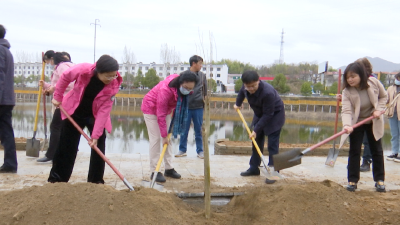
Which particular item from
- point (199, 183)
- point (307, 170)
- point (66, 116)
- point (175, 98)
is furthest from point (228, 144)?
point (66, 116)

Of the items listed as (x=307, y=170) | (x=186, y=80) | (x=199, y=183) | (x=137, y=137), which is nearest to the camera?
(x=186, y=80)

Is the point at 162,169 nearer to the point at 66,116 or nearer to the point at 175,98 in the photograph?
the point at 175,98

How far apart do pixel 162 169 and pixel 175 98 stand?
147 centimetres

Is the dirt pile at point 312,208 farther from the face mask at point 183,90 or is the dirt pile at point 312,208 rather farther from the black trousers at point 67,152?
the black trousers at point 67,152

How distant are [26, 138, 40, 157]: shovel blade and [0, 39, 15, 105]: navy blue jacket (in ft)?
3.69

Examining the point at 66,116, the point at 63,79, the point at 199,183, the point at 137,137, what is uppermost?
the point at 63,79

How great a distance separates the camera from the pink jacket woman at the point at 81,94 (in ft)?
11.2

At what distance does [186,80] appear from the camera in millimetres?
3768

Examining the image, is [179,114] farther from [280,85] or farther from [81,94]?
A: [280,85]

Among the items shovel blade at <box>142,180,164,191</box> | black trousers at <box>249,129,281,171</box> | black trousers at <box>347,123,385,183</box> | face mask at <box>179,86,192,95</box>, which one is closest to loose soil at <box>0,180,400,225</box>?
shovel blade at <box>142,180,164,191</box>

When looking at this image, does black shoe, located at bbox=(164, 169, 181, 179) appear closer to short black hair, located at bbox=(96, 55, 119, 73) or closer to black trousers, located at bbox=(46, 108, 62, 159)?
black trousers, located at bbox=(46, 108, 62, 159)

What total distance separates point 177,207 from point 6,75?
2907 millimetres

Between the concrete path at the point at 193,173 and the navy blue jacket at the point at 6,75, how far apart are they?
1.00 meters

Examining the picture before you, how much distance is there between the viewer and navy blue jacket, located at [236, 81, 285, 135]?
177 inches
